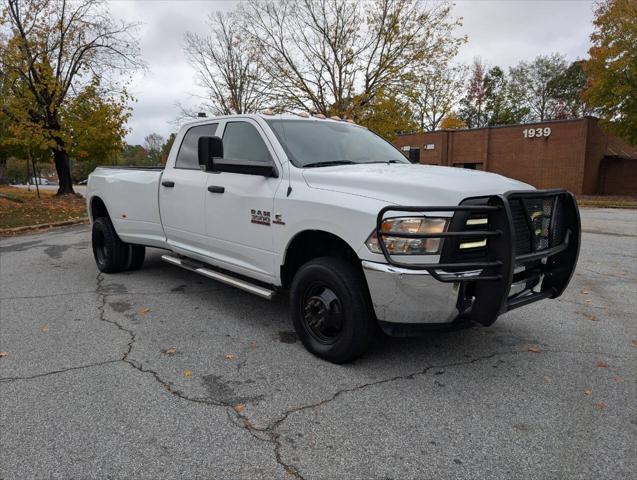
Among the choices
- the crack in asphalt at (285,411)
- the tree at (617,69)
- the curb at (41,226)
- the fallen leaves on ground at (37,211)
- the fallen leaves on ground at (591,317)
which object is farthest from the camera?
the tree at (617,69)

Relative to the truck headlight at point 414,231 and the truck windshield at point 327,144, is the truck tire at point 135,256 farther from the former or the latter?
the truck headlight at point 414,231

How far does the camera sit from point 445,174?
349 centimetres

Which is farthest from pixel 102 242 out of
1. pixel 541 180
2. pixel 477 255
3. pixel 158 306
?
pixel 541 180

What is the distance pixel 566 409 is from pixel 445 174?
1768 mm

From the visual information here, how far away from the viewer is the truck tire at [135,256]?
6.70m

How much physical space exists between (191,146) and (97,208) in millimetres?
2656

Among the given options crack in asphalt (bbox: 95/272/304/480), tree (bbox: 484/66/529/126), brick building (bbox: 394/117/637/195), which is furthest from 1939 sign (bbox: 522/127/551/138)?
crack in asphalt (bbox: 95/272/304/480)

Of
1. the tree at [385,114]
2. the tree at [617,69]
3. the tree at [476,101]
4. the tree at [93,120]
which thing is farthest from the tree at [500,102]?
the tree at [93,120]

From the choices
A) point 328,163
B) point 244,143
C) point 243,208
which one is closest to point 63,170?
point 244,143

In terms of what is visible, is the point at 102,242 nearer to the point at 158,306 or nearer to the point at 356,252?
the point at 158,306

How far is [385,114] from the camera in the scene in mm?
23281

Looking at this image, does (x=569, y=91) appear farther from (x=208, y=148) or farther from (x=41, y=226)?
(x=208, y=148)

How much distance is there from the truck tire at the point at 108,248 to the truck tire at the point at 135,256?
56 mm

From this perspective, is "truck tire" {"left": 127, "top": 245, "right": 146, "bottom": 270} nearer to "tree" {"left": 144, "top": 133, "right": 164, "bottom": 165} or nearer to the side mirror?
the side mirror
